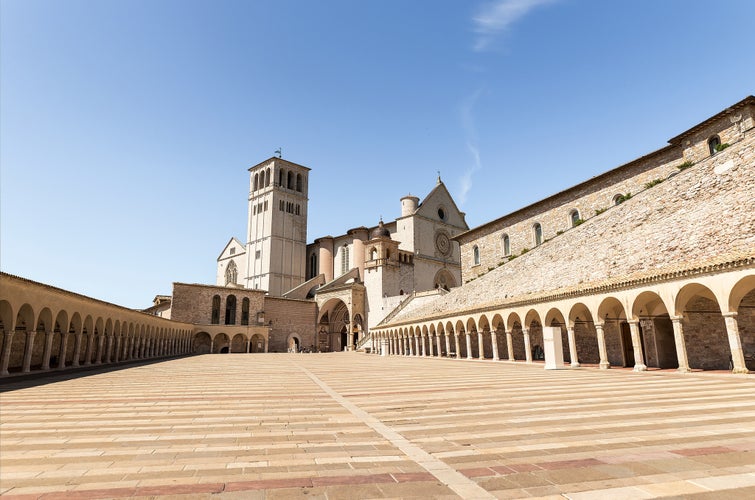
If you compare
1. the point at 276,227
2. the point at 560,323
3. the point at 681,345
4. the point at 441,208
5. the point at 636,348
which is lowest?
the point at 636,348

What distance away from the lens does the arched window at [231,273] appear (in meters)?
70.5

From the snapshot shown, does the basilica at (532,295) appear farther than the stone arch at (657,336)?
No

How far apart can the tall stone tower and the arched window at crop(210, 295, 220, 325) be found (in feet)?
46.8

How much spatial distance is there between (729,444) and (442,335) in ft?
103

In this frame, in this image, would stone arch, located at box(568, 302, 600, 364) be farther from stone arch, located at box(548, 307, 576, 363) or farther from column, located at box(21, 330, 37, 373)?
column, located at box(21, 330, 37, 373)

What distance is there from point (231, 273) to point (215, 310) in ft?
79.7

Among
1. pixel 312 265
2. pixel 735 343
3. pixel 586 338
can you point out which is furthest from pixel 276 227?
pixel 735 343

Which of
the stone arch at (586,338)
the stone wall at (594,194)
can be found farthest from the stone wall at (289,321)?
the stone arch at (586,338)

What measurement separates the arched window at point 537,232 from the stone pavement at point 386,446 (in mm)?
25897

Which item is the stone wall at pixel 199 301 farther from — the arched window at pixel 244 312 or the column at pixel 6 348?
the column at pixel 6 348

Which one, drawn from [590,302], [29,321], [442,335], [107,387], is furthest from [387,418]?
[442,335]

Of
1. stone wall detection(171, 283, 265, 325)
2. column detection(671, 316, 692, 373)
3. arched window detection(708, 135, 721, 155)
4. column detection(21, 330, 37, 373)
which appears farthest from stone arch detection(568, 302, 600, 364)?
stone wall detection(171, 283, 265, 325)

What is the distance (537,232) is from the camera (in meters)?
35.2

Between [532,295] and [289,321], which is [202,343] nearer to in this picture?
[289,321]
